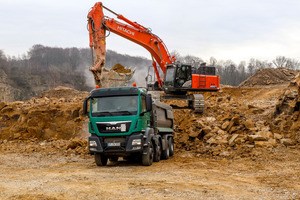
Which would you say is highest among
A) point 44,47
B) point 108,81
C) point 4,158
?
point 44,47

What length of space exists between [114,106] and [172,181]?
12.4 feet

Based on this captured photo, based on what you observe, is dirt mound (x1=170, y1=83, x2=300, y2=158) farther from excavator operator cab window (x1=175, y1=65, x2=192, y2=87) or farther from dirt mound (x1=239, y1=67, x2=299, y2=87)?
dirt mound (x1=239, y1=67, x2=299, y2=87)

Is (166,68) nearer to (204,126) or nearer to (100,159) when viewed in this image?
(204,126)

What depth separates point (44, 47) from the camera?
8712 centimetres

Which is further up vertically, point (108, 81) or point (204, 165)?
point (108, 81)

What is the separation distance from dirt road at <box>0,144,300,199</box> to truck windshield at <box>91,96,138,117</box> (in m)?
1.86

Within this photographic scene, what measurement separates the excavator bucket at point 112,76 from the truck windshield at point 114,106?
5.61 meters

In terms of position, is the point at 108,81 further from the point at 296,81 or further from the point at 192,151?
the point at 296,81

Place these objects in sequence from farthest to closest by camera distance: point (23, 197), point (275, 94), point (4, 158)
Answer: point (275, 94)
point (4, 158)
point (23, 197)

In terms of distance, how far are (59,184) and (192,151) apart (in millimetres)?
8672

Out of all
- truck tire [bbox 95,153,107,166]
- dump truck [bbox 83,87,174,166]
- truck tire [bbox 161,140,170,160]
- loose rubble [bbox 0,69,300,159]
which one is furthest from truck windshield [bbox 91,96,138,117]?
loose rubble [bbox 0,69,300,159]

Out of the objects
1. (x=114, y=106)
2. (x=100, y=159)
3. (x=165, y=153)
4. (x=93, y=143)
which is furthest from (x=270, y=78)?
(x=93, y=143)

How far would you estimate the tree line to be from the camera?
198ft

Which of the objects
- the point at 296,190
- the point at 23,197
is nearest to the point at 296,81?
the point at 296,190
